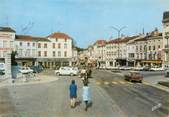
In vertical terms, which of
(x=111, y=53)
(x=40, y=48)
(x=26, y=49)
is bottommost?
(x=111, y=53)

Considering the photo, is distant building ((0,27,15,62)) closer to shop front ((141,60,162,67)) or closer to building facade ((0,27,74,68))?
building facade ((0,27,74,68))

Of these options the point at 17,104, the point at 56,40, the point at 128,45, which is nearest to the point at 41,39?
the point at 56,40

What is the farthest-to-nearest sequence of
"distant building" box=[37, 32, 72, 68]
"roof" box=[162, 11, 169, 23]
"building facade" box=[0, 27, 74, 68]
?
"distant building" box=[37, 32, 72, 68] < "building facade" box=[0, 27, 74, 68] < "roof" box=[162, 11, 169, 23]

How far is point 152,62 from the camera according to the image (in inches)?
4510

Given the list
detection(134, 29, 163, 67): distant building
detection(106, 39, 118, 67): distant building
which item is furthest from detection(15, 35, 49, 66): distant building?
detection(106, 39, 118, 67): distant building

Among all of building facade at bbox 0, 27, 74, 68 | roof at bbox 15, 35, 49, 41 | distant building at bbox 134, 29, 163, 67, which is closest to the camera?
building facade at bbox 0, 27, 74, 68

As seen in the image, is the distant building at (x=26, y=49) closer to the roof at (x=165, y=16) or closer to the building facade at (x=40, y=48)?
the building facade at (x=40, y=48)

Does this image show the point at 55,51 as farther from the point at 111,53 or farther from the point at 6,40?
the point at 111,53

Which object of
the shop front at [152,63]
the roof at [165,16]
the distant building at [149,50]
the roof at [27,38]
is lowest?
the shop front at [152,63]

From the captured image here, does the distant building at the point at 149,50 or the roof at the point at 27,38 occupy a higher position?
the roof at the point at 27,38

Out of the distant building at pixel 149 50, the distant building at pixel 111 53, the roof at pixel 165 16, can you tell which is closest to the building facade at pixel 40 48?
the distant building at pixel 149 50

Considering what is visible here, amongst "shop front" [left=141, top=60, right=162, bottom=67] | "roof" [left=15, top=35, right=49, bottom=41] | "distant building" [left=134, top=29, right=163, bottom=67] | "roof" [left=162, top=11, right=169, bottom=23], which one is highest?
"roof" [left=162, top=11, right=169, bottom=23]

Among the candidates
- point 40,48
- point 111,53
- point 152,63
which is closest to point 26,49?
point 40,48

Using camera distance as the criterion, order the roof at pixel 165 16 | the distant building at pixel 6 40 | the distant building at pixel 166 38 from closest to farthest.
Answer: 1. the distant building at pixel 166 38
2. the distant building at pixel 6 40
3. the roof at pixel 165 16
